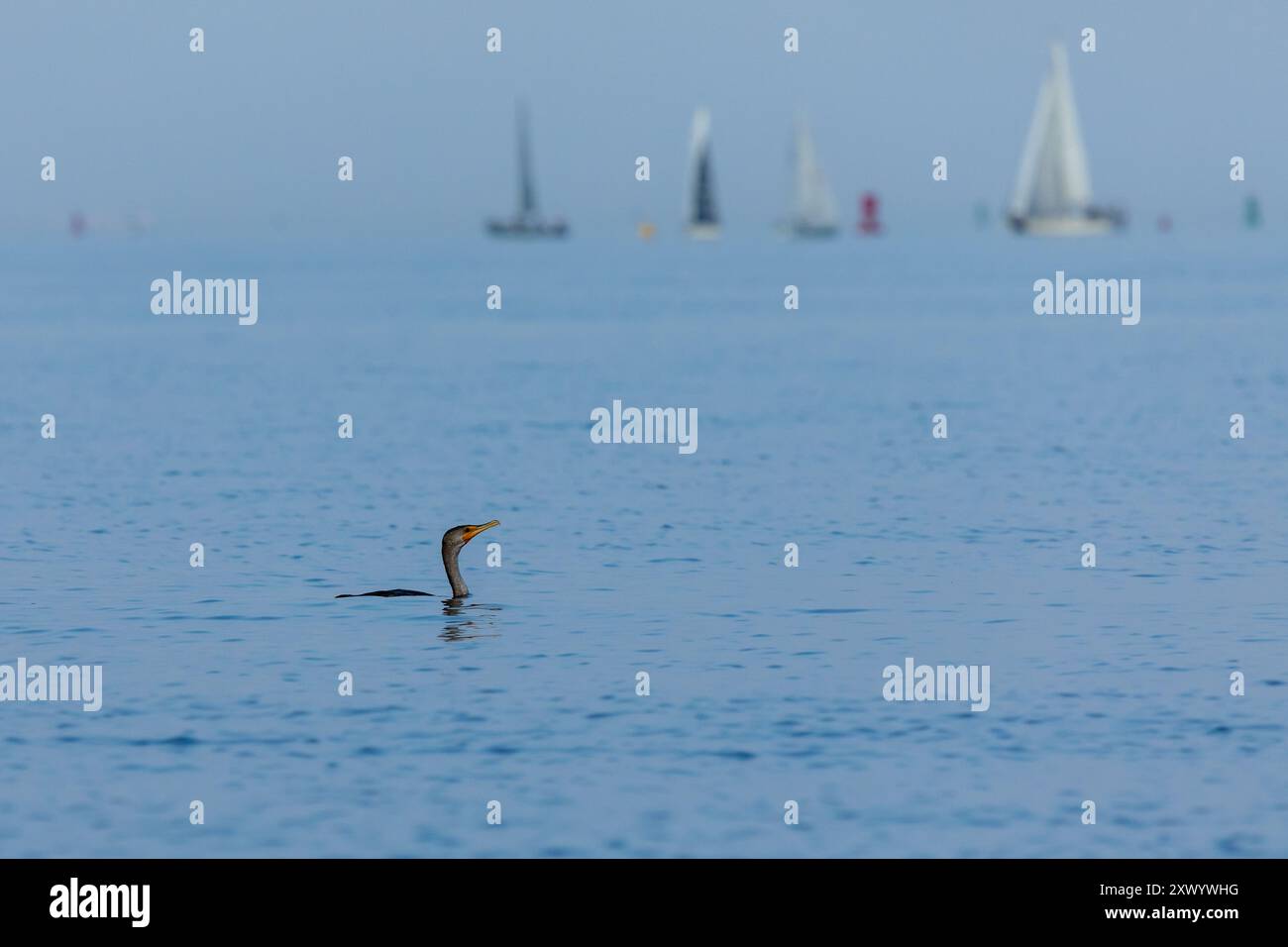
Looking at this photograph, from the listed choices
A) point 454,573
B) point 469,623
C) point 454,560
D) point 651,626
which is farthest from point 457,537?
point 651,626

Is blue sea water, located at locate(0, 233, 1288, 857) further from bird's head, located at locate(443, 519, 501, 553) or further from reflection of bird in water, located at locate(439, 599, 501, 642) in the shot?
bird's head, located at locate(443, 519, 501, 553)

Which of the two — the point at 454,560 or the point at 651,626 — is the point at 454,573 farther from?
the point at 651,626

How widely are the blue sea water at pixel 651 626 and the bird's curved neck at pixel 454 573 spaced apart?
1.60ft

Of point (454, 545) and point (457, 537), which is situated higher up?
point (457, 537)

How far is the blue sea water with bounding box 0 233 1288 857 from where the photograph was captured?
19830 millimetres

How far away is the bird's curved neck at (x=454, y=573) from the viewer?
29656 mm

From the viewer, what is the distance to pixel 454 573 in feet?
98.0

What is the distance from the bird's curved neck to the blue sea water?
19.2 inches

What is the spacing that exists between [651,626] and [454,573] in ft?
10.0

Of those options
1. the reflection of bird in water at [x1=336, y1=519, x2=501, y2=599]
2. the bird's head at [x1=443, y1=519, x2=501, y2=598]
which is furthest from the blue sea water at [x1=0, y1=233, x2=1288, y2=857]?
the bird's head at [x1=443, y1=519, x2=501, y2=598]

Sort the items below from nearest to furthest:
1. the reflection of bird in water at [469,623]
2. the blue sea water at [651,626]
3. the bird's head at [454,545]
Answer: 1. the blue sea water at [651,626]
2. the reflection of bird in water at [469,623]
3. the bird's head at [454,545]

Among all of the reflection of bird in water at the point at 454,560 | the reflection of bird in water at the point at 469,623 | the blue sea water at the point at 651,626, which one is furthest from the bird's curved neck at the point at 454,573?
the blue sea water at the point at 651,626

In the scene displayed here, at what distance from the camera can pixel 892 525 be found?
38.3 m

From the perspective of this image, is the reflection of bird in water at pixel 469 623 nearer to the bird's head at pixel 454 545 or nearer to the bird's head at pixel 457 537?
the bird's head at pixel 454 545
